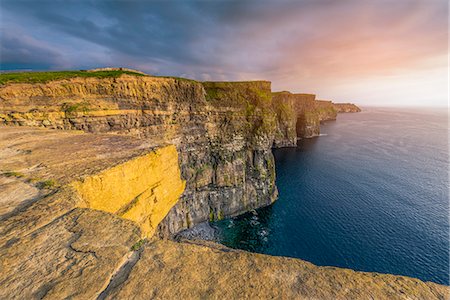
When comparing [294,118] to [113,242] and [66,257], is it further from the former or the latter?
[66,257]

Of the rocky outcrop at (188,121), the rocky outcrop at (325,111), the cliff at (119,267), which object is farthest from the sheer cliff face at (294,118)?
the cliff at (119,267)

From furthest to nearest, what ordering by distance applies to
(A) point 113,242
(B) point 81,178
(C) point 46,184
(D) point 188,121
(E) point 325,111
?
(E) point 325,111 < (D) point 188,121 < (B) point 81,178 < (C) point 46,184 < (A) point 113,242

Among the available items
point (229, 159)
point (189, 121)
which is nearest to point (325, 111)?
point (229, 159)

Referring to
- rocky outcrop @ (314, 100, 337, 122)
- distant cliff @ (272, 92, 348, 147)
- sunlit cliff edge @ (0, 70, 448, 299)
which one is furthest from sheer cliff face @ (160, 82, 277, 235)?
rocky outcrop @ (314, 100, 337, 122)

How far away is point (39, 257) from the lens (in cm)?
384

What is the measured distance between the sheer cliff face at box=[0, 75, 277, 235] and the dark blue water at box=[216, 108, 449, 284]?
24.2ft

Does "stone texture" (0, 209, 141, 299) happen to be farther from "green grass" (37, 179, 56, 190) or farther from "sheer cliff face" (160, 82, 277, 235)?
"sheer cliff face" (160, 82, 277, 235)

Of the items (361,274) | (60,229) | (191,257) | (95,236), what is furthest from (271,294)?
(60,229)

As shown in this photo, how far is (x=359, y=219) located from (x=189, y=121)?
41.9m

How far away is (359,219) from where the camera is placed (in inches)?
1607

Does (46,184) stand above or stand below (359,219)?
above

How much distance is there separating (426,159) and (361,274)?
335ft

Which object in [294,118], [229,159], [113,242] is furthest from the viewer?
[294,118]

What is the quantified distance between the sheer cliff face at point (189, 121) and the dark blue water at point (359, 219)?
7372 millimetres
